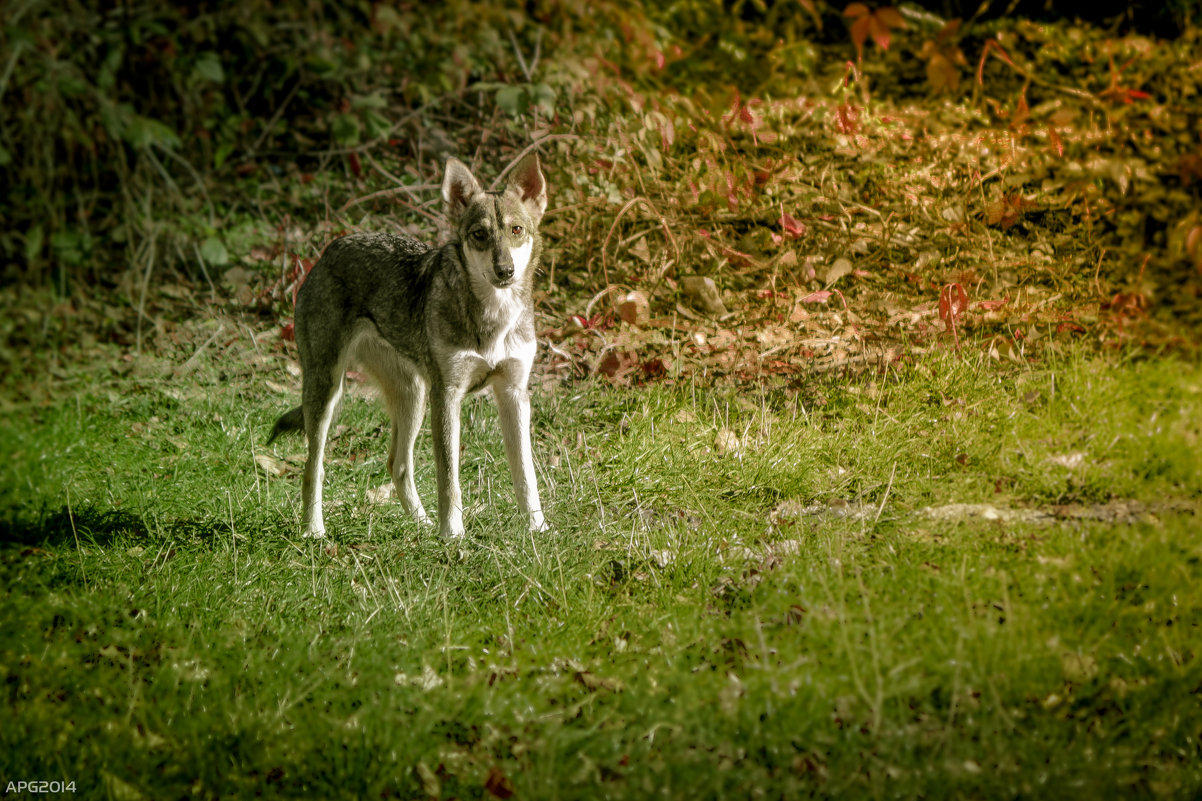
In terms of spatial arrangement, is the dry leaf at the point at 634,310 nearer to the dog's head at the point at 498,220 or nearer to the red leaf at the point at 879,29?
the dog's head at the point at 498,220

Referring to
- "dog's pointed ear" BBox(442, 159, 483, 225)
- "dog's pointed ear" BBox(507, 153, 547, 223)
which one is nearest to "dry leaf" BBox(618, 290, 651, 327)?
"dog's pointed ear" BBox(507, 153, 547, 223)

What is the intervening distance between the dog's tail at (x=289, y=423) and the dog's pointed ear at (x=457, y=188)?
125 centimetres

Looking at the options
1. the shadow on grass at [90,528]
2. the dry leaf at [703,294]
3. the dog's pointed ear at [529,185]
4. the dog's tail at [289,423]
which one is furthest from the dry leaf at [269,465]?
the dry leaf at [703,294]

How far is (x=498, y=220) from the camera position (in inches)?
143

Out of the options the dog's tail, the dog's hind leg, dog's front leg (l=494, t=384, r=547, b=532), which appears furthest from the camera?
the dog's tail

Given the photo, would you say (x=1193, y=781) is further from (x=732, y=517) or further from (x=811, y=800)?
(x=732, y=517)

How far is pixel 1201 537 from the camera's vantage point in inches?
126

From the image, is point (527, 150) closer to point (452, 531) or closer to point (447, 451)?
point (447, 451)

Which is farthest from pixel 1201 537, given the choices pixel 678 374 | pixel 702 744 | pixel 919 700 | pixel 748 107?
pixel 748 107

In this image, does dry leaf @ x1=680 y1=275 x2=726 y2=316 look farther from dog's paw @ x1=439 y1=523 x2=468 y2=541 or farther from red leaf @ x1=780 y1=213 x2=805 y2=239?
dog's paw @ x1=439 y1=523 x2=468 y2=541

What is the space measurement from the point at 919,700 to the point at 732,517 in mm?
1294

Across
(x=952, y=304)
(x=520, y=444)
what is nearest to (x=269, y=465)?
(x=520, y=444)

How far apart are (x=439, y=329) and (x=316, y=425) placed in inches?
30.7

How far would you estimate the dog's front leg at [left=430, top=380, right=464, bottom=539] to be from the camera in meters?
3.78
